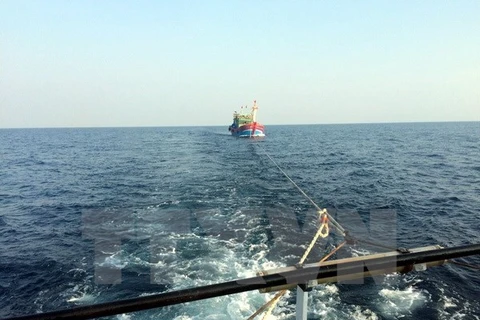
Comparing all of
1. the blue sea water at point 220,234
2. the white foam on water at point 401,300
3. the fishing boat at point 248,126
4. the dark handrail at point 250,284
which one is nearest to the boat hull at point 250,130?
the fishing boat at point 248,126

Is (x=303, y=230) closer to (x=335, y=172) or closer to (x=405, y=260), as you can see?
(x=405, y=260)

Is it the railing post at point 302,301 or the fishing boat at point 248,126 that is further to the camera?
the fishing boat at point 248,126

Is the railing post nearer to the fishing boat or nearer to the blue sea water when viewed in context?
the blue sea water

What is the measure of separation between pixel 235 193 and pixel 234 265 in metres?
12.6

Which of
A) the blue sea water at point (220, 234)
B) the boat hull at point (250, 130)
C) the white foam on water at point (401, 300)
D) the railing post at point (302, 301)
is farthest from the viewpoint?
the boat hull at point (250, 130)

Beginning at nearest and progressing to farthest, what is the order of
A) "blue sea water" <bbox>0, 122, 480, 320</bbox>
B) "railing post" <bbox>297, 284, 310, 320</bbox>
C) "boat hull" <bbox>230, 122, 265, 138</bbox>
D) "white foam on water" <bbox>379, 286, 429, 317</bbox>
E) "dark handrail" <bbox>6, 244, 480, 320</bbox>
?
"dark handrail" <bbox>6, 244, 480, 320</bbox>
"railing post" <bbox>297, 284, 310, 320</bbox>
"white foam on water" <bbox>379, 286, 429, 317</bbox>
"blue sea water" <bbox>0, 122, 480, 320</bbox>
"boat hull" <bbox>230, 122, 265, 138</bbox>

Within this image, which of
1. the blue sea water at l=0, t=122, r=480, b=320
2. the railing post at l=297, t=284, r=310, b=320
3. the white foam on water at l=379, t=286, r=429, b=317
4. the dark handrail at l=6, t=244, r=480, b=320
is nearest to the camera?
the dark handrail at l=6, t=244, r=480, b=320

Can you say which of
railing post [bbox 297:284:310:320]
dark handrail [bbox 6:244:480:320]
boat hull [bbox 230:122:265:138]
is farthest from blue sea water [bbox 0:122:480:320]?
boat hull [bbox 230:122:265:138]

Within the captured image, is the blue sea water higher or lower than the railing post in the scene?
lower

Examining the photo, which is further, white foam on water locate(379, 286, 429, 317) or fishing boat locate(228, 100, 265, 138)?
fishing boat locate(228, 100, 265, 138)

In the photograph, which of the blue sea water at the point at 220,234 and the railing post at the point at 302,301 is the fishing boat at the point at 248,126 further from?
the railing post at the point at 302,301

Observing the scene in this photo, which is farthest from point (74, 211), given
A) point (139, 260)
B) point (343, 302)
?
point (343, 302)

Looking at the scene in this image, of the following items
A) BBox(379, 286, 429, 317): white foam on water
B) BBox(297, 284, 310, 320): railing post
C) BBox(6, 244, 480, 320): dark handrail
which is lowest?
BBox(379, 286, 429, 317): white foam on water

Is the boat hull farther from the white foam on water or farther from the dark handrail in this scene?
the dark handrail
